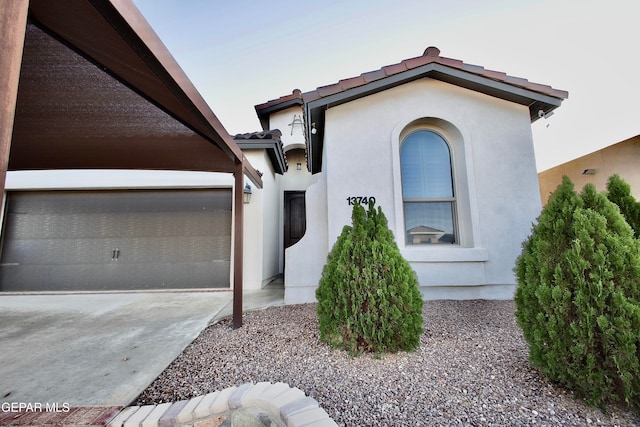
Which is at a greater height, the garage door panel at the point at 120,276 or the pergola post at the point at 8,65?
the pergola post at the point at 8,65

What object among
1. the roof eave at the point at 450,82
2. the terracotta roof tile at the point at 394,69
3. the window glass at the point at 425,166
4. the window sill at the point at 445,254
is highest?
the terracotta roof tile at the point at 394,69

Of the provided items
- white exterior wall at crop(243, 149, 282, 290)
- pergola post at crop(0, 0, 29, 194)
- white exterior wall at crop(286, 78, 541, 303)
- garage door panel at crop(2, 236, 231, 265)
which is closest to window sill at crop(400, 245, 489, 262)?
white exterior wall at crop(286, 78, 541, 303)

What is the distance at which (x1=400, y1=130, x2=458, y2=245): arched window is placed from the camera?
5.27 metres

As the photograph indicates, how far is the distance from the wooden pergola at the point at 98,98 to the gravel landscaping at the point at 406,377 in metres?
1.14

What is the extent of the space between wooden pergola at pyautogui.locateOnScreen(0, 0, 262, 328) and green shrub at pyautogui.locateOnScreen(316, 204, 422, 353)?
5.63 ft

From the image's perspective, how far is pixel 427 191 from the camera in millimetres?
5352

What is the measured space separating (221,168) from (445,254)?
4237 mm

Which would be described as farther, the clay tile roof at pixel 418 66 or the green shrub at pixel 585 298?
the clay tile roof at pixel 418 66

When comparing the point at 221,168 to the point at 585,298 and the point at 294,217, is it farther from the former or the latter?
the point at 294,217

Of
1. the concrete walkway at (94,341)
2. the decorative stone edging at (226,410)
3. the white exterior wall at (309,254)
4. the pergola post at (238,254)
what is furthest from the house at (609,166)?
the concrete walkway at (94,341)

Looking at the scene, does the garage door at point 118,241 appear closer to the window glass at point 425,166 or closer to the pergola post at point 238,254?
the pergola post at point 238,254

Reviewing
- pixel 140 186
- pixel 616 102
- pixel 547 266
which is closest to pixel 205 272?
pixel 140 186

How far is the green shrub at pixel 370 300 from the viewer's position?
2791 mm

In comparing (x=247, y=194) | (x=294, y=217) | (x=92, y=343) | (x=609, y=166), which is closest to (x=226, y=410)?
(x=92, y=343)
